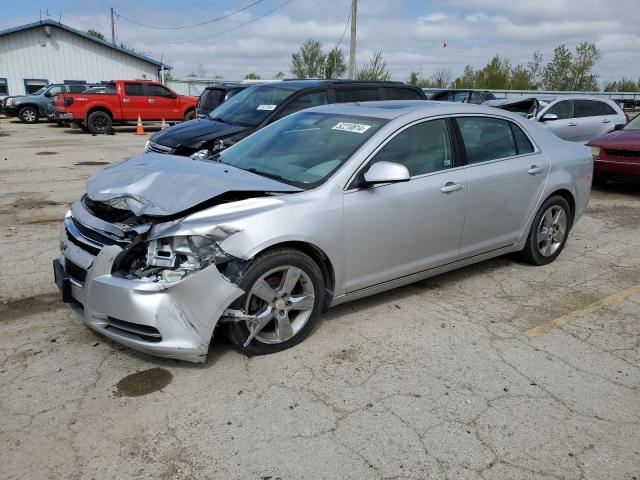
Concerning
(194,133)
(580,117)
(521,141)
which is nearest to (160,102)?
(194,133)

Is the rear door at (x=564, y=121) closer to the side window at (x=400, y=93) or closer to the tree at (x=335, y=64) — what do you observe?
the side window at (x=400, y=93)

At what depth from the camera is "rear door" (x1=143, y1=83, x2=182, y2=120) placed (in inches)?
805

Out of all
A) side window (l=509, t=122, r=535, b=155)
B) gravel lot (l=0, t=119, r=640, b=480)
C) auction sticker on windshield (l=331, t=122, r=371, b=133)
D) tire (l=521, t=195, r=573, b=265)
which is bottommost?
gravel lot (l=0, t=119, r=640, b=480)

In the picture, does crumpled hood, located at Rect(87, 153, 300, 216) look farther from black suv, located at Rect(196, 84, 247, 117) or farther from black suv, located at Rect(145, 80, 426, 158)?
black suv, located at Rect(196, 84, 247, 117)

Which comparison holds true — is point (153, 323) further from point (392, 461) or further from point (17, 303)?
point (17, 303)

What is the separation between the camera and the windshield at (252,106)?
27.9 feet

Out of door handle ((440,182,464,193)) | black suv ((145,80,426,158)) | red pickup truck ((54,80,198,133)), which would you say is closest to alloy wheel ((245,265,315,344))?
door handle ((440,182,464,193))

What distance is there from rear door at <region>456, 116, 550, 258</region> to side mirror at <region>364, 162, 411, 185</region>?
0.99 meters

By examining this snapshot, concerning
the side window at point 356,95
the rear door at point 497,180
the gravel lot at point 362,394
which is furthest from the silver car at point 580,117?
the gravel lot at point 362,394

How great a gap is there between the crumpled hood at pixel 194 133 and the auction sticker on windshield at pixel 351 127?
3867 mm

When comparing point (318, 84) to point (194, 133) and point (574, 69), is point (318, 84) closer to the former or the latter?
point (194, 133)

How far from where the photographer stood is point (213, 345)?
12.3ft

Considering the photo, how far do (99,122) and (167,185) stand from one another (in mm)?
17701

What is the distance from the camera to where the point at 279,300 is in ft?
11.8
